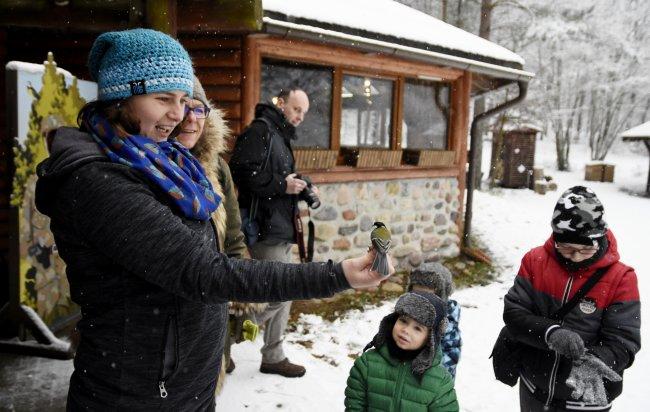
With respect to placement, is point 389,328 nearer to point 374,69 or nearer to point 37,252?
point 37,252

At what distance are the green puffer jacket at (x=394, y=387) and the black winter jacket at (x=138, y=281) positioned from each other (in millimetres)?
988

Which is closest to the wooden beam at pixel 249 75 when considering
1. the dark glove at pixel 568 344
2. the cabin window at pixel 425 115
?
the cabin window at pixel 425 115

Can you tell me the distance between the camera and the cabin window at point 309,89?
5574 mm

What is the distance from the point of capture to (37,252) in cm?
383

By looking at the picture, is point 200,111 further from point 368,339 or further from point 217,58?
point 368,339

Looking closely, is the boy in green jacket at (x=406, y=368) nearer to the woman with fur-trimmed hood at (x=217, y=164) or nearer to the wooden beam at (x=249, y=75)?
the woman with fur-trimmed hood at (x=217, y=164)

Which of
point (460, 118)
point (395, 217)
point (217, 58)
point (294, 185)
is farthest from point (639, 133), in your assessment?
point (294, 185)

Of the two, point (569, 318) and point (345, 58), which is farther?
point (345, 58)

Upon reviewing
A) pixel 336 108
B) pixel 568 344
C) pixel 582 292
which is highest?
pixel 336 108

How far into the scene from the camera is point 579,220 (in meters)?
2.31

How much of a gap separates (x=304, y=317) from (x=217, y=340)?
12.6 feet

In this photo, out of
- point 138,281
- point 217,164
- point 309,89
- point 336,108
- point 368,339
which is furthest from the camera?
point 336,108

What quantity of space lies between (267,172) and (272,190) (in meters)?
0.13

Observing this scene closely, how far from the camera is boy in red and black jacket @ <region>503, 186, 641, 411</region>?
2195 mm
